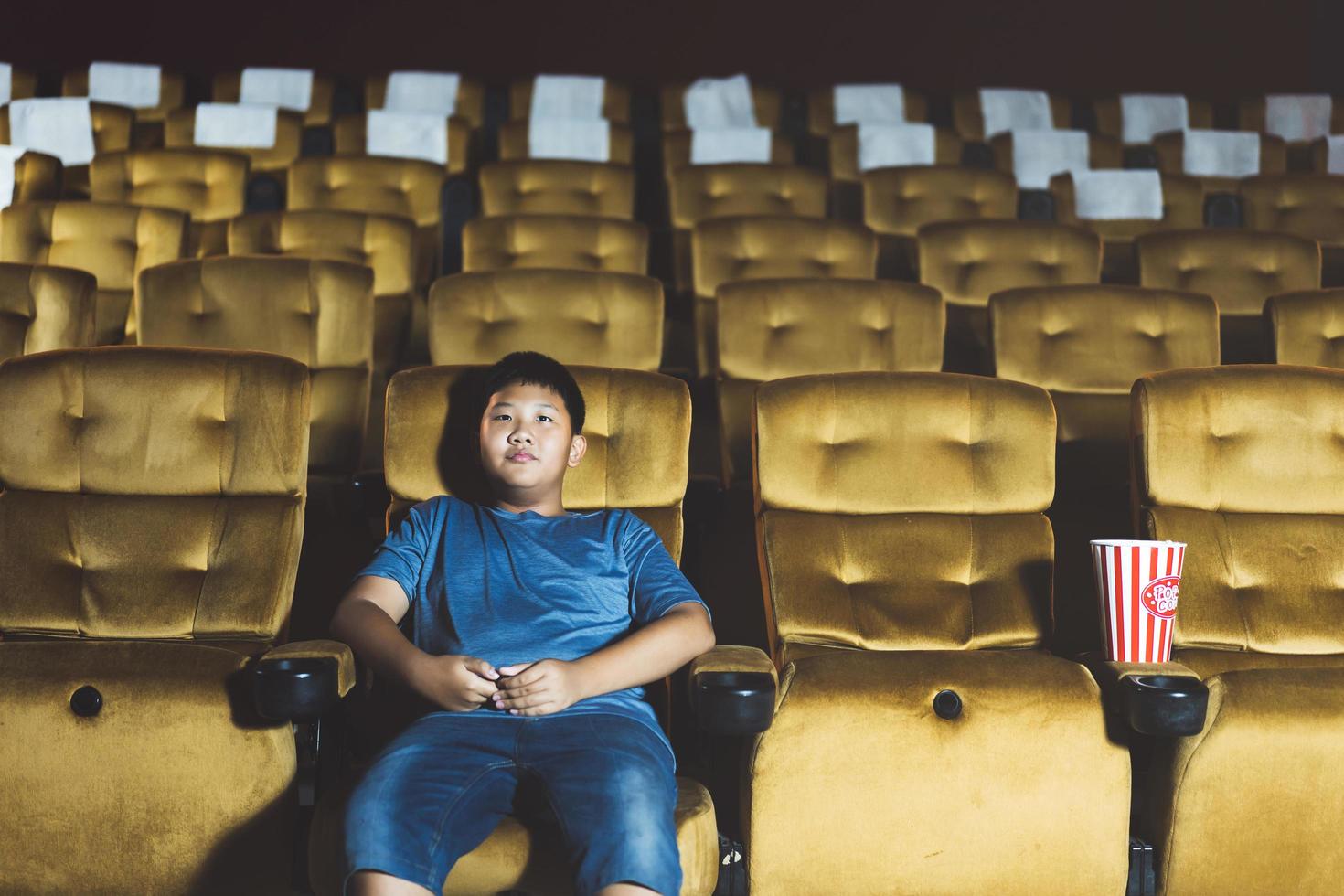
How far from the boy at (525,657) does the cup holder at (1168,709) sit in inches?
16.2

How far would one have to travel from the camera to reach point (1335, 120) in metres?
4.23

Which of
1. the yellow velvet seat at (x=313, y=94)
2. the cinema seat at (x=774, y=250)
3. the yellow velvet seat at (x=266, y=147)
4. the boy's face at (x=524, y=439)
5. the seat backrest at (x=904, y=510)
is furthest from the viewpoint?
the yellow velvet seat at (x=313, y=94)

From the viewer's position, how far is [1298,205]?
330cm

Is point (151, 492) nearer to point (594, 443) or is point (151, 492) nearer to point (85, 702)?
point (85, 702)

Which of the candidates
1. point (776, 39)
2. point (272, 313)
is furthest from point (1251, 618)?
point (776, 39)

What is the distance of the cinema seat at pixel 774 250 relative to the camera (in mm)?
2592

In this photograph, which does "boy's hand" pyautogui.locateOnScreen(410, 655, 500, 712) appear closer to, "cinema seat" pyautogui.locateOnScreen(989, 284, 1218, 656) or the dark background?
"cinema seat" pyautogui.locateOnScreen(989, 284, 1218, 656)

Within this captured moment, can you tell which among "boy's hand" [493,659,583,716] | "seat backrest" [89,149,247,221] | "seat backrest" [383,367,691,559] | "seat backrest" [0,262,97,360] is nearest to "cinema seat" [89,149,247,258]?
"seat backrest" [89,149,247,221]

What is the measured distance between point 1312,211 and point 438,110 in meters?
2.84

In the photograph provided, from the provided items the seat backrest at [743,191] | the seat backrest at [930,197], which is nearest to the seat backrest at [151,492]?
the seat backrest at [743,191]

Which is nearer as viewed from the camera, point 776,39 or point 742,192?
point 742,192

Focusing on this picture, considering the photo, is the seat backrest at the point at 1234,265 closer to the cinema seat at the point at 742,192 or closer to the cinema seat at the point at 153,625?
the cinema seat at the point at 742,192

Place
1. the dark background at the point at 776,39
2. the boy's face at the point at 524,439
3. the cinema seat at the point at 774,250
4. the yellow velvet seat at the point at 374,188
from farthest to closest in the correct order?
the dark background at the point at 776,39 → the yellow velvet seat at the point at 374,188 → the cinema seat at the point at 774,250 → the boy's face at the point at 524,439

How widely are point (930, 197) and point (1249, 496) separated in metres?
1.92
